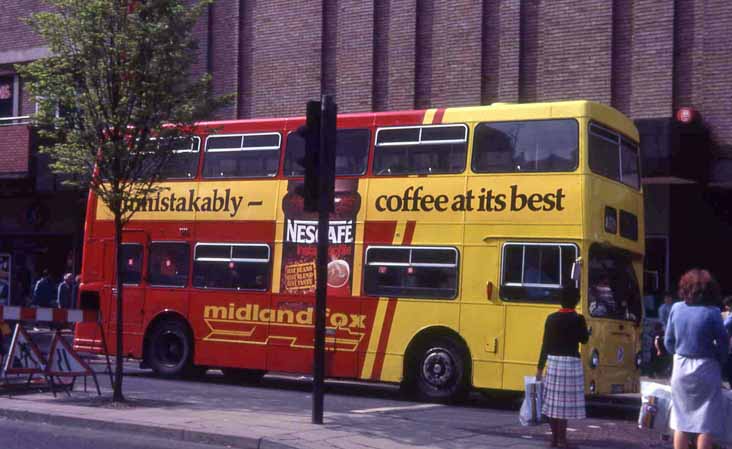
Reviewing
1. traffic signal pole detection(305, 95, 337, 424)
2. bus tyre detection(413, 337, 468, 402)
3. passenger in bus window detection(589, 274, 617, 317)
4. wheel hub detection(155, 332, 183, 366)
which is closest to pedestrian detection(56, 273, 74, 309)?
wheel hub detection(155, 332, 183, 366)

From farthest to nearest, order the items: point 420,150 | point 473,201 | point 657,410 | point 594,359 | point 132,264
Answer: point 132,264 → point 420,150 → point 473,201 → point 594,359 → point 657,410

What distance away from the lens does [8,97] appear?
105ft

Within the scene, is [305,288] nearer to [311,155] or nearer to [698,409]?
[311,155]

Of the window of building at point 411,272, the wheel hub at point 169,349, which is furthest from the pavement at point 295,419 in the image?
the window of building at point 411,272

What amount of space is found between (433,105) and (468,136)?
8997 mm

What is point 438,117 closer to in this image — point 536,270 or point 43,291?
point 536,270

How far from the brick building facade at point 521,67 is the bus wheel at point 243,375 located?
22.9 feet

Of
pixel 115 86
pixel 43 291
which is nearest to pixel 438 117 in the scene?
pixel 115 86

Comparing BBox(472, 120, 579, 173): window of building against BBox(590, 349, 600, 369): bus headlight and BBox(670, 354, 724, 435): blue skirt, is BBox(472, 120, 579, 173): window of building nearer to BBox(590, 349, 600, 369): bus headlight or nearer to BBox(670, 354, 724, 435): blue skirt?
BBox(590, 349, 600, 369): bus headlight

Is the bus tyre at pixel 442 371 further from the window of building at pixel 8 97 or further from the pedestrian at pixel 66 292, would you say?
the window of building at pixel 8 97

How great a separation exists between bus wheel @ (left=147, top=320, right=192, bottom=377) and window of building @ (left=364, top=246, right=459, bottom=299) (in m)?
3.69

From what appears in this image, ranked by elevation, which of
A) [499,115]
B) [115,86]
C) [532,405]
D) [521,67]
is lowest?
[532,405]

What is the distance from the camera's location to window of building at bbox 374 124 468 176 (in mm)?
15781

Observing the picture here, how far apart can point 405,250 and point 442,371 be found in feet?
6.08
